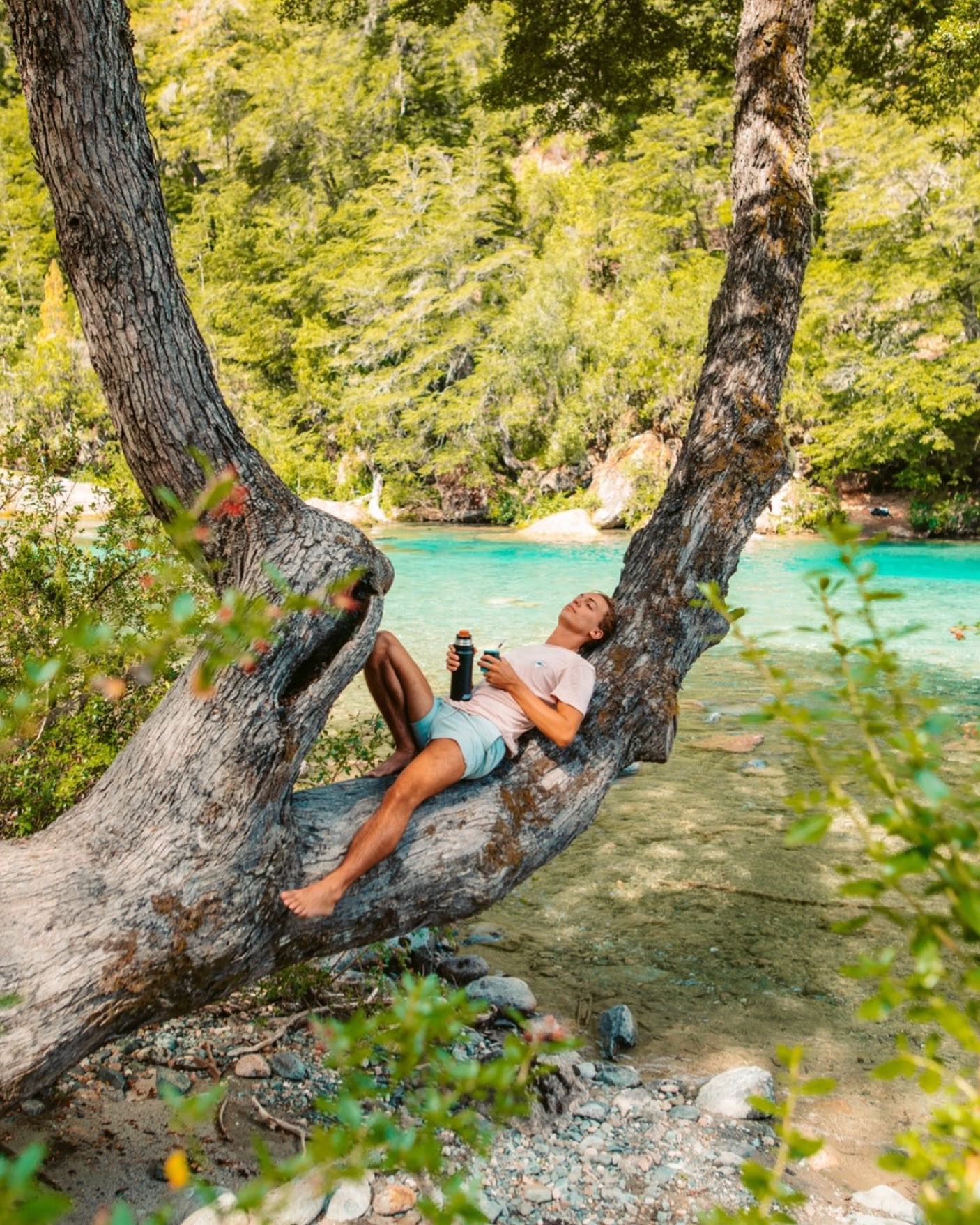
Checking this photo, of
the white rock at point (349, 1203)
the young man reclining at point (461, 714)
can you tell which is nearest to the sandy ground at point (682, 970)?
the white rock at point (349, 1203)

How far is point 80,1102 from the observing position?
133 inches

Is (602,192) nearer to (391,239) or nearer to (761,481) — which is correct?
(391,239)

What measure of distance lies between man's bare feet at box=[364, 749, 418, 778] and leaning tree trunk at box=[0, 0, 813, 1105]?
0.18 meters

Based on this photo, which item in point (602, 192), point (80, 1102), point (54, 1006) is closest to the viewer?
point (54, 1006)

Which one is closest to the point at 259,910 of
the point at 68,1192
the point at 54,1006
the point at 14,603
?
the point at 54,1006

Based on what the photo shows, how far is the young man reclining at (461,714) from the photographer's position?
333cm

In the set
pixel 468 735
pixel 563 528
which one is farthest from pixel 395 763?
pixel 563 528

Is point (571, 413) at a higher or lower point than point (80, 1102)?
higher

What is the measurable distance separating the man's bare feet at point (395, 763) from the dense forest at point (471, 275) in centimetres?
2036

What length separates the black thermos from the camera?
4.23 metres

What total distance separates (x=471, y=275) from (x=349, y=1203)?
35.0 m

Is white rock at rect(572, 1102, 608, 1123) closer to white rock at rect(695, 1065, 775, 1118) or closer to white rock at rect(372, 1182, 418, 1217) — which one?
white rock at rect(695, 1065, 775, 1118)

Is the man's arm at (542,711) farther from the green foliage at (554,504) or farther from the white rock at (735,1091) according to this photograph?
the green foliage at (554,504)

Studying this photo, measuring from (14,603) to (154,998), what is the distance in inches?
97.7
